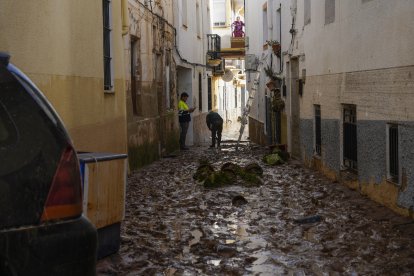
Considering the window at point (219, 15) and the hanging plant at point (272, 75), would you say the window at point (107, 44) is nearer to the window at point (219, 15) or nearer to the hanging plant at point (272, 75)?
the hanging plant at point (272, 75)

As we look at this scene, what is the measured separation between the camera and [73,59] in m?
9.61

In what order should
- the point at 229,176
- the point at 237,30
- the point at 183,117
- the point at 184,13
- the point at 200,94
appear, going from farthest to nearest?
the point at 237,30
the point at 200,94
the point at 184,13
the point at 183,117
the point at 229,176

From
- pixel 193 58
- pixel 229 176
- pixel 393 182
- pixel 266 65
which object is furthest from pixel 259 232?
pixel 193 58

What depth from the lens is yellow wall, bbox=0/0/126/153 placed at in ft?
25.8

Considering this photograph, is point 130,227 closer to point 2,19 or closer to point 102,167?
point 102,167

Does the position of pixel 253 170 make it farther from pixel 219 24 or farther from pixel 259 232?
pixel 219 24

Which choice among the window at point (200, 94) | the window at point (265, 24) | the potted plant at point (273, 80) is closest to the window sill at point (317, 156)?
the potted plant at point (273, 80)

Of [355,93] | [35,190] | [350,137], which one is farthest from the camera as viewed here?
[350,137]

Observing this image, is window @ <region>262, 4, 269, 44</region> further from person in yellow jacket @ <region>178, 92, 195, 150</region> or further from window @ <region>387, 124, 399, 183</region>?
window @ <region>387, 124, 399, 183</region>

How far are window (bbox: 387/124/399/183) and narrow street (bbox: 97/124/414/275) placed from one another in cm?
48

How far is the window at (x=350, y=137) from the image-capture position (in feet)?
36.6

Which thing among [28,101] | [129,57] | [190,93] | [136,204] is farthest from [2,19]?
[190,93]

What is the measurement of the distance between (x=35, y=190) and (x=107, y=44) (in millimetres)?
9417

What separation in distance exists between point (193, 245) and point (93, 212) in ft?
5.46
